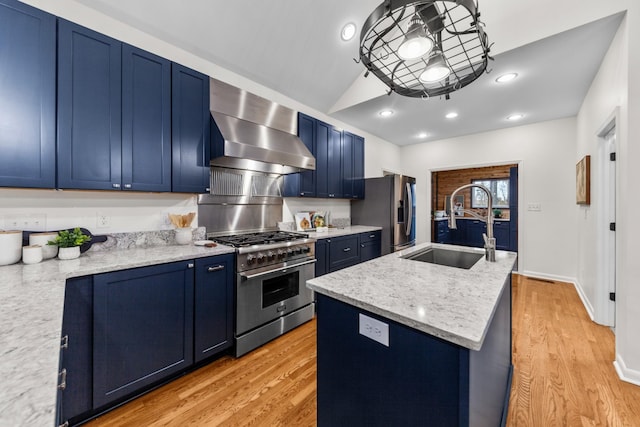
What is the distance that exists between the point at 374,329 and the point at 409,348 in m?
0.14

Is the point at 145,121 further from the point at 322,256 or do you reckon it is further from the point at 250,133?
the point at 322,256

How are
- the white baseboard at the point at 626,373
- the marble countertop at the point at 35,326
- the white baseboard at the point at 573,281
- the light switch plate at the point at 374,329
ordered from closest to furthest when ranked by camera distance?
the marble countertop at the point at 35,326
the light switch plate at the point at 374,329
the white baseboard at the point at 626,373
the white baseboard at the point at 573,281

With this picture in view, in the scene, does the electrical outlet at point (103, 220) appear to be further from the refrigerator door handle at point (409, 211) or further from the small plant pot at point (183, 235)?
the refrigerator door handle at point (409, 211)

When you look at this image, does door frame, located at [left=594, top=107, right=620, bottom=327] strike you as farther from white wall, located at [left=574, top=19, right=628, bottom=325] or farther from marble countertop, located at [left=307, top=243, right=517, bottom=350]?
marble countertop, located at [left=307, top=243, right=517, bottom=350]

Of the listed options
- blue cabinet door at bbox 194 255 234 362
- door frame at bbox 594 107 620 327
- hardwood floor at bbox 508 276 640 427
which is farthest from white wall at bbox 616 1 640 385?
blue cabinet door at bbox 194 255 234 362

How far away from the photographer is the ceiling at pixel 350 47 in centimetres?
211

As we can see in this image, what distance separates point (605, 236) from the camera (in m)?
2.65

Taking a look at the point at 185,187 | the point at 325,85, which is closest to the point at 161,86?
the point at 185,187

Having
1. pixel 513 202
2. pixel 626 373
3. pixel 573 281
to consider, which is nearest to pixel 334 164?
pixel 626 373

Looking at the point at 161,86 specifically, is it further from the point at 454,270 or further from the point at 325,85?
the point at 454,270

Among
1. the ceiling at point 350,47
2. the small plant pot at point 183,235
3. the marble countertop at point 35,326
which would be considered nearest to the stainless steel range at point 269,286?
the small plant pot at point 183,235

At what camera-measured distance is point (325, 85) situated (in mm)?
3414

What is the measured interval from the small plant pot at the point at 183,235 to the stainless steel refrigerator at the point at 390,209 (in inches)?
110

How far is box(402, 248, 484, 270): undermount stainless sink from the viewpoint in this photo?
1937 mm
